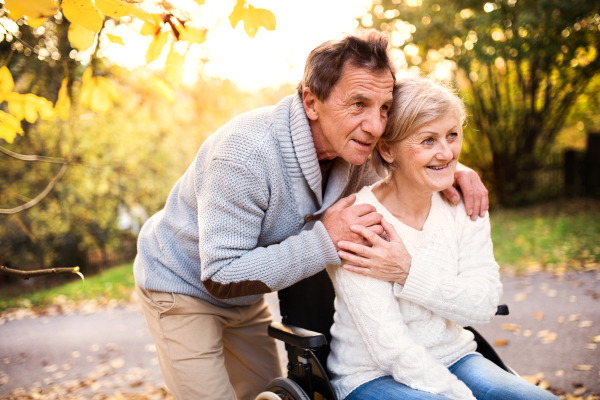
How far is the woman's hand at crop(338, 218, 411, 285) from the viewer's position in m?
1.63

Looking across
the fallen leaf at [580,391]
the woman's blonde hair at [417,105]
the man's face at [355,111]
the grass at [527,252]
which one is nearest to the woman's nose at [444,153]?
the woman's blonde hair at [417,105]

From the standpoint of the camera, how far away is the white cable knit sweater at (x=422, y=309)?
1.60m

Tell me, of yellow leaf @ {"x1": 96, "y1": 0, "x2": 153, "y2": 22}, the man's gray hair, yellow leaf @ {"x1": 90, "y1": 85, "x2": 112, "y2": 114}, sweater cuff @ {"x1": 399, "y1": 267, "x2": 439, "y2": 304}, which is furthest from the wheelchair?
yellow leaf @ {"x1": 96, "y1": 0, "x2": 153, "y2": 22}

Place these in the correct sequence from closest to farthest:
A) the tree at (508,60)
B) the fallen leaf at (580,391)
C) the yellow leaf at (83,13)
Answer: the yellow leaf at (83,13), the fallen leaf at (580,391), the tree at (508,60)

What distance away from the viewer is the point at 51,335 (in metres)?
5.03

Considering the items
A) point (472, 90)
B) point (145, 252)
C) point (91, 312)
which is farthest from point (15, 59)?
point (472, 90)

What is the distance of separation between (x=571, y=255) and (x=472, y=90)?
521 centimetres

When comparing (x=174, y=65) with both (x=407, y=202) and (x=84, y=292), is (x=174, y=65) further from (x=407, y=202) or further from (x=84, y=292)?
(x=84, y=292)

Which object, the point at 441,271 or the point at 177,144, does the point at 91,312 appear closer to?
the point at 177,144

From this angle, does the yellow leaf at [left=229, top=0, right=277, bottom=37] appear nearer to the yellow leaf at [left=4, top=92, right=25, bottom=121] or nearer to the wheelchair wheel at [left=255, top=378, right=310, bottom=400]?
the yellow leaf at [left=4, top=92, right=25, bottom=121]

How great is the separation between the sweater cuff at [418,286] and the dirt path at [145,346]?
2.01 metres

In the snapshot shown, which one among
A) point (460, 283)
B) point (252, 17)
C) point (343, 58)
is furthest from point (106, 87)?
point (460, 283)

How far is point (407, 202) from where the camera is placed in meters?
1.88

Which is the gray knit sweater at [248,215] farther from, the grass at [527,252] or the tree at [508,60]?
the tree at [508,60]
